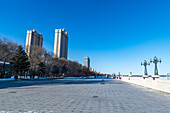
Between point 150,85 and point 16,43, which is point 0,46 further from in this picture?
point 150,85

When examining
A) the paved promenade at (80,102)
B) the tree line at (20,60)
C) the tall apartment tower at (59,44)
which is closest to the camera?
the paved promenade at (80,102)

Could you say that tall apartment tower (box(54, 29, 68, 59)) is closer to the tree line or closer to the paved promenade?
the tree line

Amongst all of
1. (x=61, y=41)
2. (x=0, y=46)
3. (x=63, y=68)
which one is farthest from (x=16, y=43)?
(x=61, y=41)

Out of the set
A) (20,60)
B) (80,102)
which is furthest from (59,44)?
(80,102)

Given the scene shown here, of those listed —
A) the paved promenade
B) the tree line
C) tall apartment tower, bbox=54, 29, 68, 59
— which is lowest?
the paved promenade

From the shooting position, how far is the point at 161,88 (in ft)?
47.4

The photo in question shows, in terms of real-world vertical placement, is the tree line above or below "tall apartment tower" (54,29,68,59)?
below

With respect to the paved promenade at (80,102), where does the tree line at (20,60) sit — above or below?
above

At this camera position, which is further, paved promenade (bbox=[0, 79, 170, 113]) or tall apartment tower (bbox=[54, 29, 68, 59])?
tall apartment tower (bbox=[54, 29, 68, 59])

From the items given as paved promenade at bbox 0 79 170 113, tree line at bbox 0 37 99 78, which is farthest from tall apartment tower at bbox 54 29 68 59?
paved promenade at bbox 0 79 170 113

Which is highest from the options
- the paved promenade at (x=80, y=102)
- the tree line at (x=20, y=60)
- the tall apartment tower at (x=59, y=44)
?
the tall apartment tower at (x=59, y=44)

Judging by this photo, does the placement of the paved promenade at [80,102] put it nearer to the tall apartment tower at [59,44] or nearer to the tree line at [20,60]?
the tree line at [20,60]

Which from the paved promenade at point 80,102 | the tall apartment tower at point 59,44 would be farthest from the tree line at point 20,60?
the tall apartment tower at point 59,44

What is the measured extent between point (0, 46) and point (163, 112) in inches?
1572
